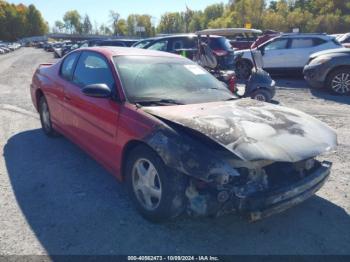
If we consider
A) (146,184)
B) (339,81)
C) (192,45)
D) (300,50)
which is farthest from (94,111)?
(300,50)

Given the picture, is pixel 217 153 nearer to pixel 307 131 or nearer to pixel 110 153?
pixel 307 131

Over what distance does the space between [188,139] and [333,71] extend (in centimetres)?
Result: 801

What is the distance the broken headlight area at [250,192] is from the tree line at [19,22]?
114400mm

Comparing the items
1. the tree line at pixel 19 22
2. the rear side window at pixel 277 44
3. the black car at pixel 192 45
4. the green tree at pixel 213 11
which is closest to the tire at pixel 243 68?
the rear side window at pixel 277 44

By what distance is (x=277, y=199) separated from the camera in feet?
8.76

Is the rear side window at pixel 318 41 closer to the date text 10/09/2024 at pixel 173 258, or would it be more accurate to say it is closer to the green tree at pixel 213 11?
the date text 10/09/2024 at pixel 173 258

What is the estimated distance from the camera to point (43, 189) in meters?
3.77

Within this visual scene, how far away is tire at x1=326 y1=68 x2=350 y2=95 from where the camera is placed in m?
9.09

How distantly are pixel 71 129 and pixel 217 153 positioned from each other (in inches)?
98.0

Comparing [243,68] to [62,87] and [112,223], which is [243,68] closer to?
[62,87]

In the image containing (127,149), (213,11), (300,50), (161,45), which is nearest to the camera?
(127,149)

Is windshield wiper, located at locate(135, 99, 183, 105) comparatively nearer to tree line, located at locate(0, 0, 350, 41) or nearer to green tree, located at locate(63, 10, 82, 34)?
tree line, located at locate(0, 0, 350, 41)

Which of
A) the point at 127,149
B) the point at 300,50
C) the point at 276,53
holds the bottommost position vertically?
the point at 127,149

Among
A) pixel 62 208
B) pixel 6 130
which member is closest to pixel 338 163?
pixel 62 208
